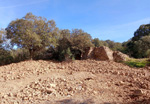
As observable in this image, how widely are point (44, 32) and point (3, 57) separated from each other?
17.6 feet

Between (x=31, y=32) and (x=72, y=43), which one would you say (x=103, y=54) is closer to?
(x=72, y=43)

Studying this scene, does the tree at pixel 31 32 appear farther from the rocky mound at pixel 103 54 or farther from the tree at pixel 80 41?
the rocky mound at pixel 103 54

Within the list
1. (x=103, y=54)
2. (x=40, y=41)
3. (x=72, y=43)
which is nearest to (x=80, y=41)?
(x=72, y=43)

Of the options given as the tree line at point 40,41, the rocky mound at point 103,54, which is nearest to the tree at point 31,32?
the tree line at point 40,41

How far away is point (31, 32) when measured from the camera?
828 centimetres

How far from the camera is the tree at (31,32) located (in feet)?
26.9

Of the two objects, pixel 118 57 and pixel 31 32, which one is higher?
pixel 31 32

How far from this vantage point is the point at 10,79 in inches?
→ 200

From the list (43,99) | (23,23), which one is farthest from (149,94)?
(23,23)

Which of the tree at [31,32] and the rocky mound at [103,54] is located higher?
the tree at [31,32]

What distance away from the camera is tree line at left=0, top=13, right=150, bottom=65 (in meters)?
8.43

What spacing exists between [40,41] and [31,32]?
1011 millimetres

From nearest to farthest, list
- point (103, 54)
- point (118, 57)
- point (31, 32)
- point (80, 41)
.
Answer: point (31, 32)
point (118, 57)
point (103, 54)
point (80, 41)

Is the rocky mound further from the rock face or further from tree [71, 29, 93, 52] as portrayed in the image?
tree [71, 29, 93, 52]
